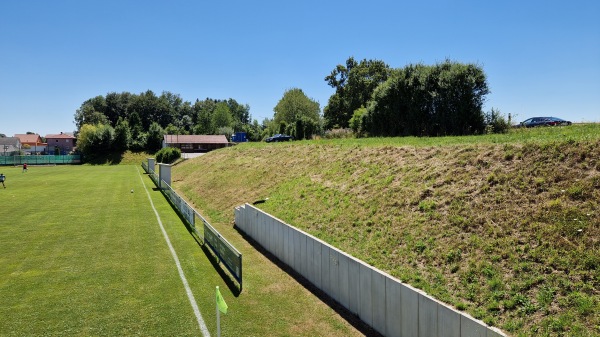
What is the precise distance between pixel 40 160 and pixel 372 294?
329ft

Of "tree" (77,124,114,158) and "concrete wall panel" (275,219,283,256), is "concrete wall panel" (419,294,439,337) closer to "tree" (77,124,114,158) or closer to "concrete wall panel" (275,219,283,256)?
"concrete wall panel" (275,219,283,256)

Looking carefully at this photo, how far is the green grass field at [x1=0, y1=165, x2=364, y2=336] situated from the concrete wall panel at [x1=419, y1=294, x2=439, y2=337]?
7.63 feet

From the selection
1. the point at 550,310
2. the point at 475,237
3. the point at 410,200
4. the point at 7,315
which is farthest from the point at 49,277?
the point at 550,310

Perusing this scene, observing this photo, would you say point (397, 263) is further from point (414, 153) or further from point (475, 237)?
point (414, 153)

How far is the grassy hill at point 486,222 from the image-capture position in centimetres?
765

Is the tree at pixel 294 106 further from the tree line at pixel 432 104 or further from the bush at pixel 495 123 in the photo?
the bush at pixel 495 123

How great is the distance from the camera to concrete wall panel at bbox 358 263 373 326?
10.1 meters

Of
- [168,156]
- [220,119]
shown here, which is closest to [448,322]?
Result: [168,156]

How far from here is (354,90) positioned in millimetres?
72125

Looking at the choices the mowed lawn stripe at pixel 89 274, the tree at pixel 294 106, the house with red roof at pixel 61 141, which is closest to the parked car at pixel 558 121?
the mowed lawn stripe at pixel 89 274

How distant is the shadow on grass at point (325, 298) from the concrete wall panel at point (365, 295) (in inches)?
7.7

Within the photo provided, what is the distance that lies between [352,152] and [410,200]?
31.8 ft

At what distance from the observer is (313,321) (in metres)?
10.9

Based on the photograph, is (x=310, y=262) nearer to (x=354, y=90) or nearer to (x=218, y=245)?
(x=218, y=245)
